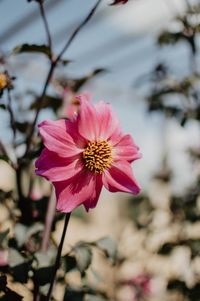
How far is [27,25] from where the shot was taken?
14.8 feet

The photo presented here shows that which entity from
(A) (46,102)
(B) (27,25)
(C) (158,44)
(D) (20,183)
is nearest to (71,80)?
(A) (46,102)

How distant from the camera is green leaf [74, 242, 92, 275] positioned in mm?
850

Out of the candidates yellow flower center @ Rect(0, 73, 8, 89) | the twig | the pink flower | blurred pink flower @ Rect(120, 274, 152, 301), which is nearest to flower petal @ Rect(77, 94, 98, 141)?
the pink flower

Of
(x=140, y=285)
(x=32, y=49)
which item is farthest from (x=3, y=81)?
(x=140, y=285)

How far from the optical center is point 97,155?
0.68 metres

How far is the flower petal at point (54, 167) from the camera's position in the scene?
0.63 metres

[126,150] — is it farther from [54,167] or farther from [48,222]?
[48,222]

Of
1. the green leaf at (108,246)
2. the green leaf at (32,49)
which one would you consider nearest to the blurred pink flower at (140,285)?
the green leaf at (108,246)

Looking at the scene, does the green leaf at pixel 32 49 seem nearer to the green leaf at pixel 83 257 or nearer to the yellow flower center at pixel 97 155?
the yellow flower center at pixel 97 155

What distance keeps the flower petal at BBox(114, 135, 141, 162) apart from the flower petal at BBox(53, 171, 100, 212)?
0.19 feet

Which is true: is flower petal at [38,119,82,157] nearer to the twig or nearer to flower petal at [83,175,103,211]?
flower petal at [83,175,103,211]

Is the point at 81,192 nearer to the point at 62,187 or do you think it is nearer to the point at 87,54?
the point at 62,187

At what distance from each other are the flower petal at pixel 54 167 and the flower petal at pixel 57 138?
0.04ft

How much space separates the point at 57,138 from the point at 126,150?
4.3 inches
